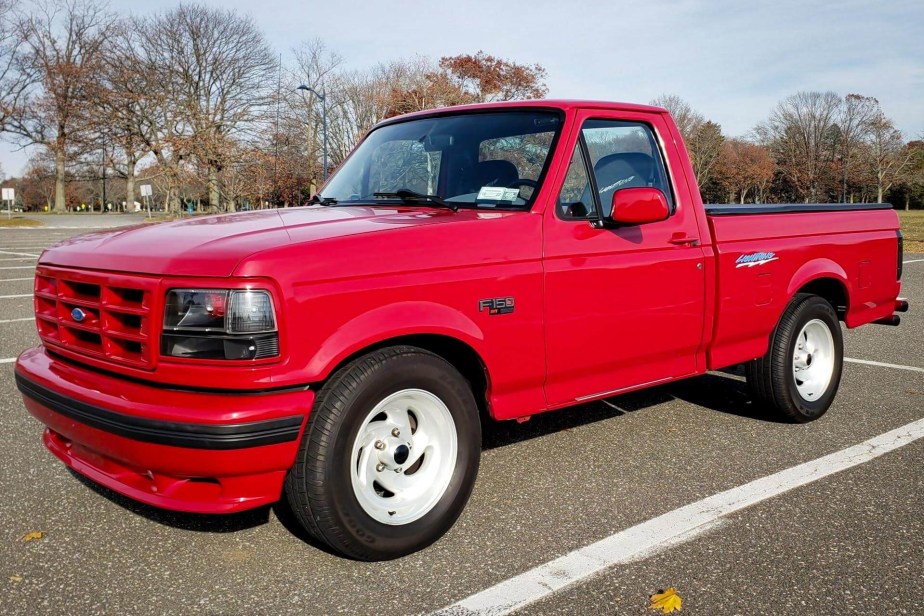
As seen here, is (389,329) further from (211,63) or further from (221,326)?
(211,63)

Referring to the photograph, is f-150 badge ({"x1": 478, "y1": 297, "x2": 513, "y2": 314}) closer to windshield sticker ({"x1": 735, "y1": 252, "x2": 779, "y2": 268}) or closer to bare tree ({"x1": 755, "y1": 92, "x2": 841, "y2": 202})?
windshield sticker ({"x1": 735, "y1": 252, "x2": 779, "y2": 268})

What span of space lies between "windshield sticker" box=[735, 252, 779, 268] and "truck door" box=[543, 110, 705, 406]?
360 millimetres

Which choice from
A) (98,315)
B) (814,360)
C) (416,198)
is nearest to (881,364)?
(814,360)

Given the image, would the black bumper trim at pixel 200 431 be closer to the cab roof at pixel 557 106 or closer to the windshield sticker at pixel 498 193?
the windshield sticker at pixel 498 193

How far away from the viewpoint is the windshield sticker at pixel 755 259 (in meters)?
4.35

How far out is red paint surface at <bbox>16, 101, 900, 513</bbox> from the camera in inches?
104

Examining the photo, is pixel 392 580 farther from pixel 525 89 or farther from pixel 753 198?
pixel 753 198

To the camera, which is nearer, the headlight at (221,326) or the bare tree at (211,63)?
the headlight at (221,326)

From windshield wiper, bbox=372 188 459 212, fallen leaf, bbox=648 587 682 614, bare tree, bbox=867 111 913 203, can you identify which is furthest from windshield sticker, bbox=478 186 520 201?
bare tree, bbox=867 111 913 203

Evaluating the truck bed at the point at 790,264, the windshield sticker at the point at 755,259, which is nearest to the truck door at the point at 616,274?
the truck bed at the point at 790,264

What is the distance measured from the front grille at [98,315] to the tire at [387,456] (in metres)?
0.69

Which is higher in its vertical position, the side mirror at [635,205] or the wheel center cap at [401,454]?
the side mirror at [635,205]

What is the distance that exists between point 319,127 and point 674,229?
41.2 meters

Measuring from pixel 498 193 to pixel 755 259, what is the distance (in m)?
1.73
